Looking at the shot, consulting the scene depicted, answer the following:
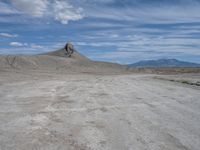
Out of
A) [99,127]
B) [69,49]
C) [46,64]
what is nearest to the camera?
[99,127]

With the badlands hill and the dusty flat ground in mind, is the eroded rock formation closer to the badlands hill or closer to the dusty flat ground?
the badlands hill

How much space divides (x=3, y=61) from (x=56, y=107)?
54.5m

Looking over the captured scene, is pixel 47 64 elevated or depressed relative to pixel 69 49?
depressed

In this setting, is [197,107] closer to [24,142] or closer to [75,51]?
[24,142]

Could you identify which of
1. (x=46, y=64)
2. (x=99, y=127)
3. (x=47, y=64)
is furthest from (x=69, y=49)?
(x=99, y=127)

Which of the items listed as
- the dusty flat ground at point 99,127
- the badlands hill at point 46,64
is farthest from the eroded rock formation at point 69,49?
the dusty flat ground at point 99,127

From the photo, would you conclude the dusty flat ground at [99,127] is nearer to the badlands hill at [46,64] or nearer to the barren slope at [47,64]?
the badlands hill at [46,64]

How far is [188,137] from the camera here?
636cm

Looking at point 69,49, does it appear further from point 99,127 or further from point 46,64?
point 99,127

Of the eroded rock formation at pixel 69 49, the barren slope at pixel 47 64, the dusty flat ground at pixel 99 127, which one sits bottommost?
the barren slope at pixel 47 64

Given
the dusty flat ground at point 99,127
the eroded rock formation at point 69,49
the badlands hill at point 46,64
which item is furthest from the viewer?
the eroded rock formation at point 69,49

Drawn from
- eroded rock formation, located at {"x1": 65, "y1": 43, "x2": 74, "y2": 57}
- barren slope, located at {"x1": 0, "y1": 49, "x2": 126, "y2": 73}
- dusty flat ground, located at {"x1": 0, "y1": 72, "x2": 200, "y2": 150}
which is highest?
eroded rock formation, located at {"x1": 65, "y1": 43, "x2": 74, "y2": 57}

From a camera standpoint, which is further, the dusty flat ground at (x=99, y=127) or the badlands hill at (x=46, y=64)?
the badlands hill at (x=46, y=64)

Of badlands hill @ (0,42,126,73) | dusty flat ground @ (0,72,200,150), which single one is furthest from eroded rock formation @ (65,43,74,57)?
dusty flat ground @ (0,72,200,150)
